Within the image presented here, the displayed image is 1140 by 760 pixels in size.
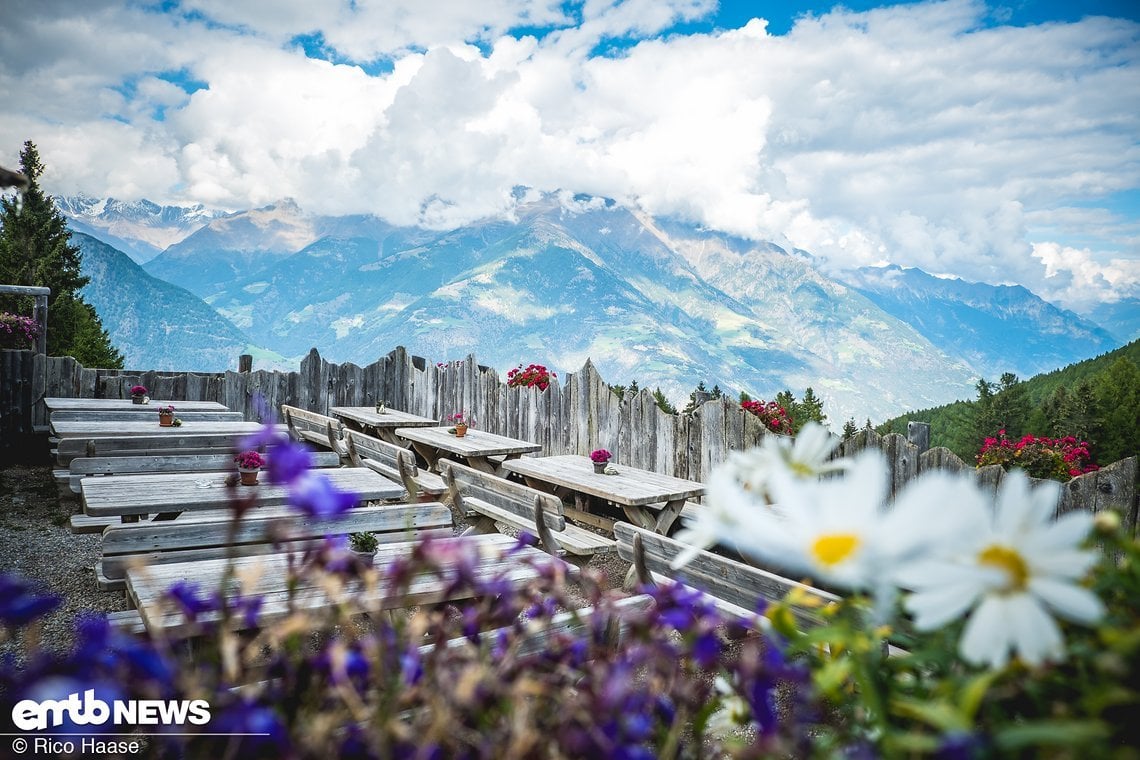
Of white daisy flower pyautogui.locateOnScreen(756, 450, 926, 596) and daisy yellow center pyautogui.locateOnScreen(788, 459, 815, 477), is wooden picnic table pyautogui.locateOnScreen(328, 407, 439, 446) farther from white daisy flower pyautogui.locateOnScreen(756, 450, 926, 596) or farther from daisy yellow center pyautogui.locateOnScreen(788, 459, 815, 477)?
white daisy flower pyautogui.locateOnScreen(756, 450, 926, 596)

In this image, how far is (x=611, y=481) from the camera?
5906 mm

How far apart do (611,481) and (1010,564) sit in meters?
5.41

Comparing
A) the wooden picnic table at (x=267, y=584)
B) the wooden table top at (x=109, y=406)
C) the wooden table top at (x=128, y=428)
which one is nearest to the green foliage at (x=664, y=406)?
the wooden table top at (x=128, y=428)

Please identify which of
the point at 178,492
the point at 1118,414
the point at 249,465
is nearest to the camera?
the point at 249,465

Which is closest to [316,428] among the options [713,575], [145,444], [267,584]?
[145,444]

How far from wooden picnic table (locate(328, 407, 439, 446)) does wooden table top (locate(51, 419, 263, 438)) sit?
239 cm

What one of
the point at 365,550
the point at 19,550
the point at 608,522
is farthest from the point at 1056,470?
the point at 19,550

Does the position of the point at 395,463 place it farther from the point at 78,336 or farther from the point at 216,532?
the point at 78,336

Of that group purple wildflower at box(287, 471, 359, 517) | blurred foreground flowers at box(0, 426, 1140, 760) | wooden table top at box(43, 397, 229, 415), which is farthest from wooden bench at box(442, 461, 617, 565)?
wooden table top at box(43, 397, 229, 415)

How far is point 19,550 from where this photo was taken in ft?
18.6

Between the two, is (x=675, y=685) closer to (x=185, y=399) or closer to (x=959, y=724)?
A: (x=959, y=724)
